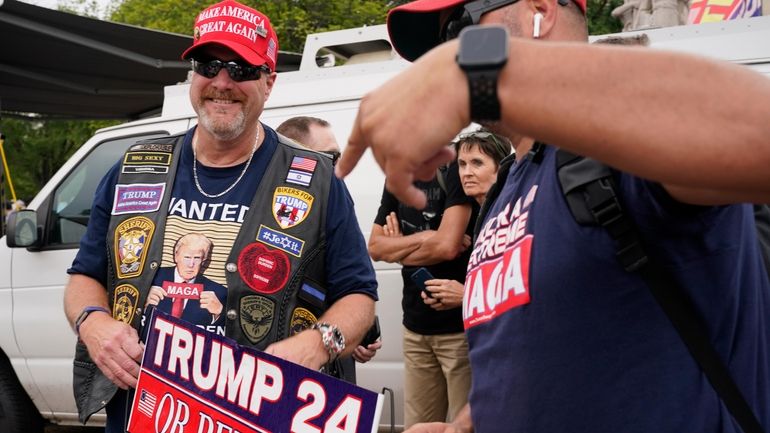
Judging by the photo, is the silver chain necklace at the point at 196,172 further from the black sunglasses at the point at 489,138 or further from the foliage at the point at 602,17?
the foliage at the point at 602,17

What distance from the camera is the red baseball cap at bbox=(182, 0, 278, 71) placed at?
8.34 feet

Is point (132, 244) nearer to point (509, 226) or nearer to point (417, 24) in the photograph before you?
point (417, 24)

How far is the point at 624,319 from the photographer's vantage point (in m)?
1.22

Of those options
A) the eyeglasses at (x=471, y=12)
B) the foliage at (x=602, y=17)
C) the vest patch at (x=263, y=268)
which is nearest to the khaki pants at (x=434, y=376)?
the vest patch at (x=263, y=268)

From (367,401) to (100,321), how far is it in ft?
3.31

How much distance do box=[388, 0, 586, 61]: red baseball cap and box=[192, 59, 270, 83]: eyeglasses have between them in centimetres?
95

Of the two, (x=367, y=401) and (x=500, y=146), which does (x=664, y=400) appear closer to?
(x=367, y=401)

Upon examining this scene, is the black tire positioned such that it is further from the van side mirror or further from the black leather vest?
the black leather vest

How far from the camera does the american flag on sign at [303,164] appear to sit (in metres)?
2.49

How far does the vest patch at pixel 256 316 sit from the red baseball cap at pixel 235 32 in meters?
0.80

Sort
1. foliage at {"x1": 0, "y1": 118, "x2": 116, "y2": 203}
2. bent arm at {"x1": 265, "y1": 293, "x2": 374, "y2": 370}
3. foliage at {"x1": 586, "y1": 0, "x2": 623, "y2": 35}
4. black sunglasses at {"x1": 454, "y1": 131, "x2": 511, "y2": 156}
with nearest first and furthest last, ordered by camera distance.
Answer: bent arm at {"x1": 265, "y1": 293, "x2": 374, "y2": 370} < black sunglasses at {"x1": 454, "y1": 131, "x2": 511, "y2": 156} < foliage at {"x1": 586, "y1": 0, "x2": 623, "y2": 35} < foliage at {"x1": 0, "y1": 118, "x2": 116, "y2": 203}

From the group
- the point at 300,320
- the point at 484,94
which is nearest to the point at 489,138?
the point at 300,320

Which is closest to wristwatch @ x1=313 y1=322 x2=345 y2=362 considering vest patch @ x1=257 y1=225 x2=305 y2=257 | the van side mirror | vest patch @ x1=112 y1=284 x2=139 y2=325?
vest patch @ x1=257 y1=225 x2=305 y2=257

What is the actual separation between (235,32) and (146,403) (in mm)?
1205
